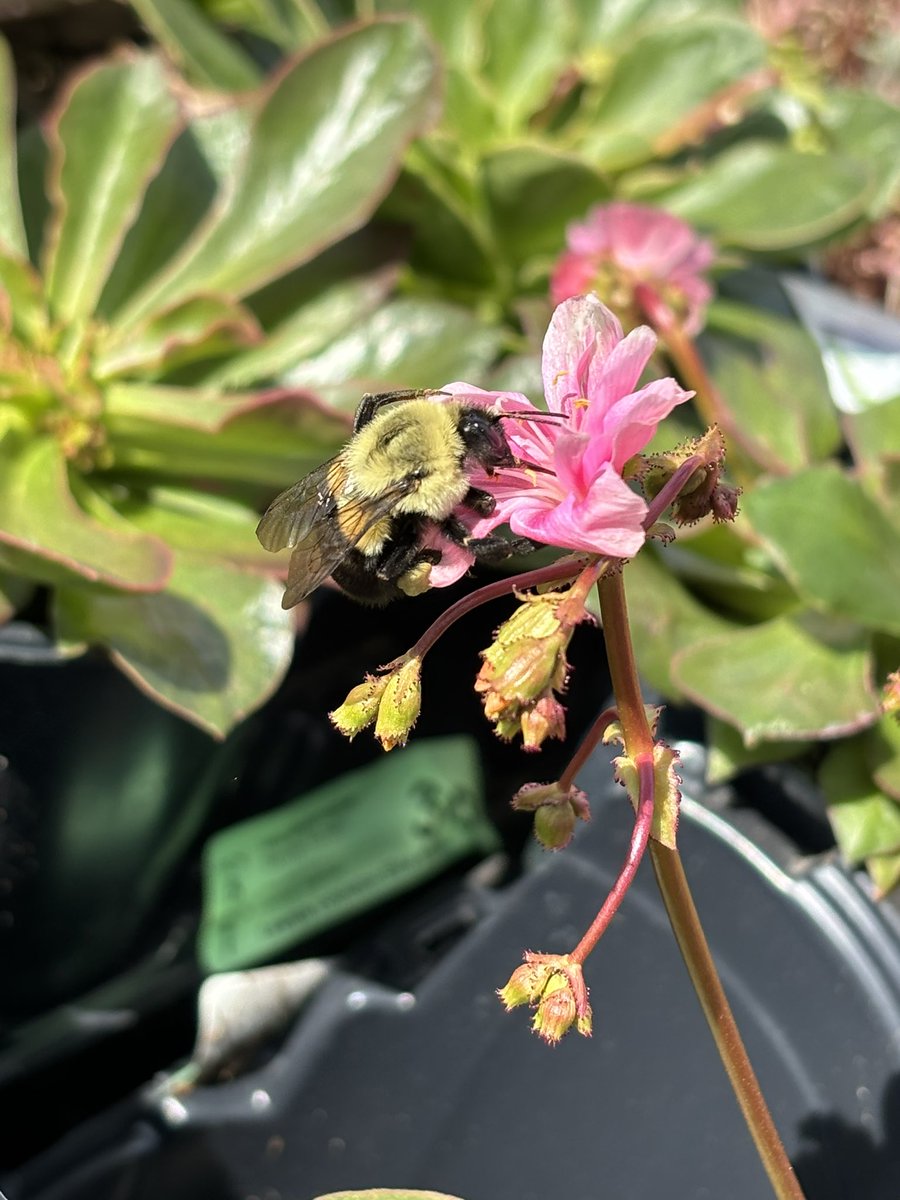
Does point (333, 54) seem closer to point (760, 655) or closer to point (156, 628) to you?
point (156, 628)

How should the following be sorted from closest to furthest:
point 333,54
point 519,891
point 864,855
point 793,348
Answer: point 864,855, point 519,891, point 333,54, point 793,348

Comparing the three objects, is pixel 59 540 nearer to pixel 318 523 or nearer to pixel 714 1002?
pixel 318 523

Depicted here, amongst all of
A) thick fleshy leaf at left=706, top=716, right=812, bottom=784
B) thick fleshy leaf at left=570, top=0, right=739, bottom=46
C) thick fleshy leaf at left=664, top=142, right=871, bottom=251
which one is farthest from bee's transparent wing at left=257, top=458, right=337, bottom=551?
thick fleshy leaf at left=570, top=0, right=739, bottom=46

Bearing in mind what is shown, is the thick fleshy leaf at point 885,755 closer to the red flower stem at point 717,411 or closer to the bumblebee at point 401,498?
the red flower stem at point 717,411

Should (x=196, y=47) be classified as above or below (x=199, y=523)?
above

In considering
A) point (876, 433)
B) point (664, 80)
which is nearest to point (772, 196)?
point (664, 80)

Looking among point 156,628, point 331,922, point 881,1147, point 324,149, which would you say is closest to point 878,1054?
point 881,1147
